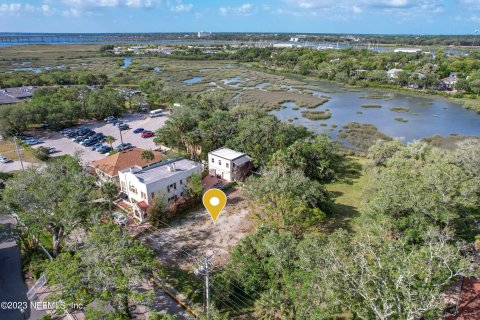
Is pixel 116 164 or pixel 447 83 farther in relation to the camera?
pixel 447 83

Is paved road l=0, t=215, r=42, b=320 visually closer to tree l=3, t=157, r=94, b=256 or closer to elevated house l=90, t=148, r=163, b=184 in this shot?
tree l=3, t=157, r=94, b=256

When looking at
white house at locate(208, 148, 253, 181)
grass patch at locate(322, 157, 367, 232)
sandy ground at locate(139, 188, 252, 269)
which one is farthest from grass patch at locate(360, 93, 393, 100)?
sandy ground at locate(139, 188, 252, 269)

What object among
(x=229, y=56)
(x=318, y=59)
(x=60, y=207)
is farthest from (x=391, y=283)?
(x=229, y=56)

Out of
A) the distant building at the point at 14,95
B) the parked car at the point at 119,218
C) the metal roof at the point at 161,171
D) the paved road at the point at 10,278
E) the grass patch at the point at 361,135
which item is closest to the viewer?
the paved road at the point at 10,278

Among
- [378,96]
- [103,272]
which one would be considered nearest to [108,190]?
[103,272]

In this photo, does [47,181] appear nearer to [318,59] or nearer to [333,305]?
[333,305]

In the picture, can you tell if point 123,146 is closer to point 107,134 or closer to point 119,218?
point 107,134

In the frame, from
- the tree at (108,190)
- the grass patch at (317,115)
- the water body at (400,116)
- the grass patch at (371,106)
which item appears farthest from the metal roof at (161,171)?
the grass patch at (371,106)

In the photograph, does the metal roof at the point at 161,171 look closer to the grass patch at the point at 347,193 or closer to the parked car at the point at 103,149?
the parked car at the point at 103,149
